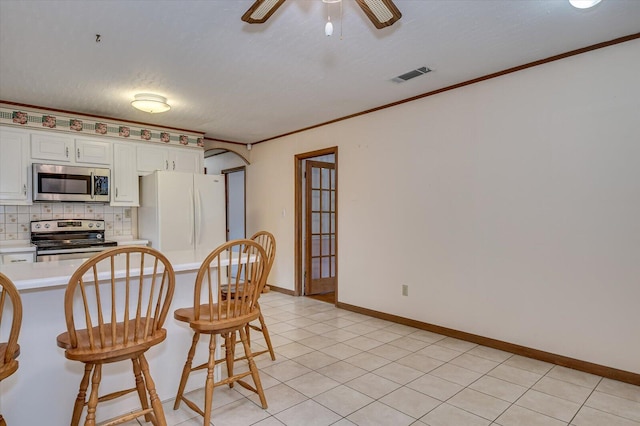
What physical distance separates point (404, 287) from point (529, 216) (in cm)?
140

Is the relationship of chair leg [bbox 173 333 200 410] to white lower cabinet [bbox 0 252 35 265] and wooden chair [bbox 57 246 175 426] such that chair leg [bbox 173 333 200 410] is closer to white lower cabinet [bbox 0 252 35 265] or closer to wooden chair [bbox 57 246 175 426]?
wooden chair [bbox 57 246 175 426]

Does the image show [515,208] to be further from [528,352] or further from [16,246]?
[16,246]

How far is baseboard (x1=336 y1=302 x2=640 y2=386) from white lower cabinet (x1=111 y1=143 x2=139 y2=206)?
3269 millimetres

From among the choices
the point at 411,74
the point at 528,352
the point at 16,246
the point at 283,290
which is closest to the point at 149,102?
the point at 16,246

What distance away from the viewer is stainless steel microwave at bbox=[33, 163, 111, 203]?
380cm

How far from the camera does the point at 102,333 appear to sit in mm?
1586

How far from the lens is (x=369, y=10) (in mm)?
1740

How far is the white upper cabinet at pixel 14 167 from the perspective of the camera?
3.67 meters

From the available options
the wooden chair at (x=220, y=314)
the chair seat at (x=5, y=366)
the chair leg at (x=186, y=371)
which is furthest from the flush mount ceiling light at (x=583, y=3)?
the chair seat at (x=5, y=366)

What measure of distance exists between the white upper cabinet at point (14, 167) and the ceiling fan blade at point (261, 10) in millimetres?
3322

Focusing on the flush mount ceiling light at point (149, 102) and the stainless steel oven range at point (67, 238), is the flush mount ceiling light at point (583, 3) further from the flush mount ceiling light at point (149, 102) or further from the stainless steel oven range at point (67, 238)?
the stainless steel oven range at point (67, 238)

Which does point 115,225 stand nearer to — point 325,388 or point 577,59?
point 325,388

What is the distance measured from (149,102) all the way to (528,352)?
4.00 metres

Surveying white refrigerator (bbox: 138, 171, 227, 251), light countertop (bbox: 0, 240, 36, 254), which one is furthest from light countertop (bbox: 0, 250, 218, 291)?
white refrigerator (bbox: 138, 171, 227, 251)
